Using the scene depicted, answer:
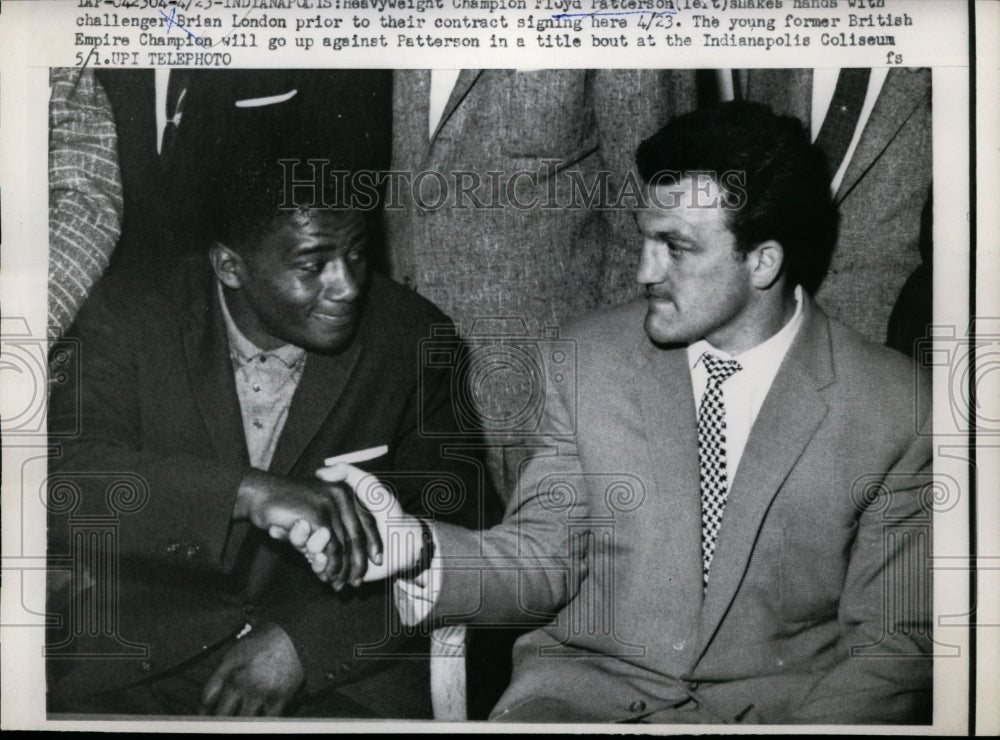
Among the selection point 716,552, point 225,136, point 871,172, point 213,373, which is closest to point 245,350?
point 213,373

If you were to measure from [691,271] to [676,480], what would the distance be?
39 cm

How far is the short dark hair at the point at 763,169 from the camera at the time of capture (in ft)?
6.86

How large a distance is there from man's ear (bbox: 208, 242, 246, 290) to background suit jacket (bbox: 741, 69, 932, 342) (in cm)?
102

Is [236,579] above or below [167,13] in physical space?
below

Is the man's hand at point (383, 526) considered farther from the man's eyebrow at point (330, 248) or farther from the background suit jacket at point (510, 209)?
the man's eyebrow at point (330, 248)

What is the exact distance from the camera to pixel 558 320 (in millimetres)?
2133

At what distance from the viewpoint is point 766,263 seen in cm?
210

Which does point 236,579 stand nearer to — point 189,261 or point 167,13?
point 189,261

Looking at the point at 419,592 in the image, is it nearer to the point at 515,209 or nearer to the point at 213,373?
the point at 213,373

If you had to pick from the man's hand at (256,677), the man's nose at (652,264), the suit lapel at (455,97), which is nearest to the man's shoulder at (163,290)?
the suit lapel at (455,97)

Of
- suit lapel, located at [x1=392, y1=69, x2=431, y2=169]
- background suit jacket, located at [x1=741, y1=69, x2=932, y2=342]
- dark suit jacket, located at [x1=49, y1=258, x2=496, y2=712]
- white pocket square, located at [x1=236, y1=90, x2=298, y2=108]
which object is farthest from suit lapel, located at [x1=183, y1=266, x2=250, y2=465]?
background suit jacket, located at [x1=741, y1=69, x2=932, y2=342]

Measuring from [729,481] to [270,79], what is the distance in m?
1.15

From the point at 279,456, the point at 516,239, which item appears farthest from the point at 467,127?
the point at 279,456

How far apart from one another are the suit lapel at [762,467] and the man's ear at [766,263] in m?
0.17
